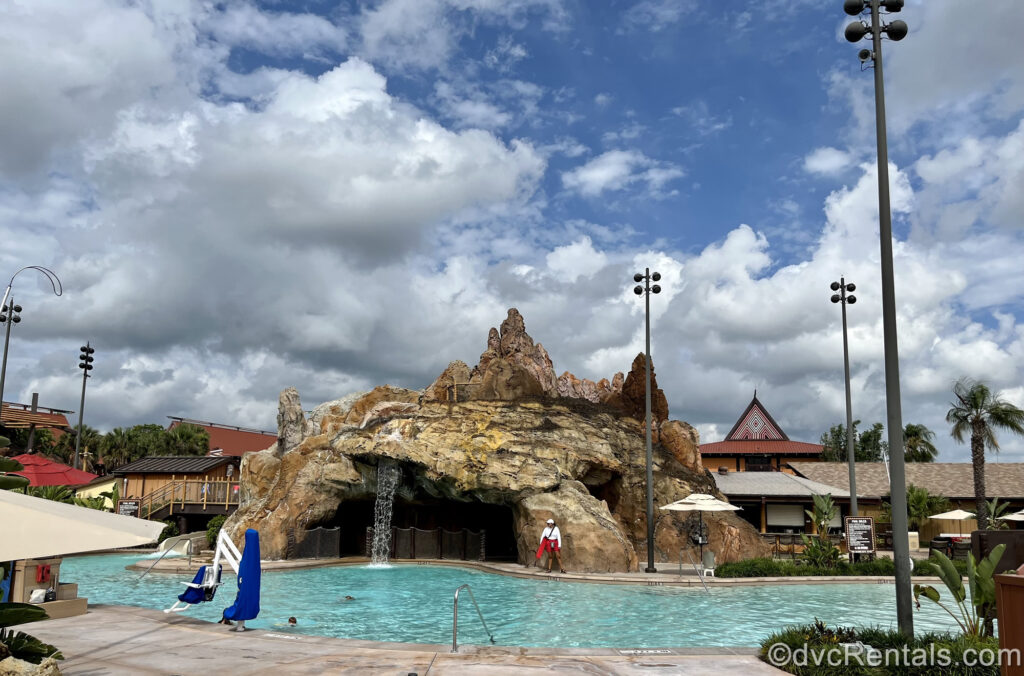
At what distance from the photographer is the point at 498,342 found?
72.2 meters

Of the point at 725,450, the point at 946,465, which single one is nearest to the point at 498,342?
the point at 725,450

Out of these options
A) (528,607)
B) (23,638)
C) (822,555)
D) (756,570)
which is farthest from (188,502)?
(23,638)

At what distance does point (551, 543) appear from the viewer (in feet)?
75.2

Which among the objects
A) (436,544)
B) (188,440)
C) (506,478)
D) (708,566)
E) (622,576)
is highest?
(188,440)

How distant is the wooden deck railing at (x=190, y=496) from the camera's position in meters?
35.8

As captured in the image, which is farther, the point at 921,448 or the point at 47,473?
the point at 921,448

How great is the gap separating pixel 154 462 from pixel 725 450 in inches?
1685

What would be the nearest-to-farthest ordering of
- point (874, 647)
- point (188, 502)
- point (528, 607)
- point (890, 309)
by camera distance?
1. point (874, 647)
2. point (890, 309)
3. point (528, 607)
4. point (188, 502)

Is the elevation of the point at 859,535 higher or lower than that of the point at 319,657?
higher

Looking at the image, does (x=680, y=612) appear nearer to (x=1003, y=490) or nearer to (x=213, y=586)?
(x=213, y=586)

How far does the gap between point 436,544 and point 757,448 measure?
39.7m

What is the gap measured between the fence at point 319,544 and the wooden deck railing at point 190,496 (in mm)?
9757

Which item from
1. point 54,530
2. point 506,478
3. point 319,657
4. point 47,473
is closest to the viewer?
point 54,530

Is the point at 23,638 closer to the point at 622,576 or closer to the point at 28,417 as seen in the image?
the point at 622,576
